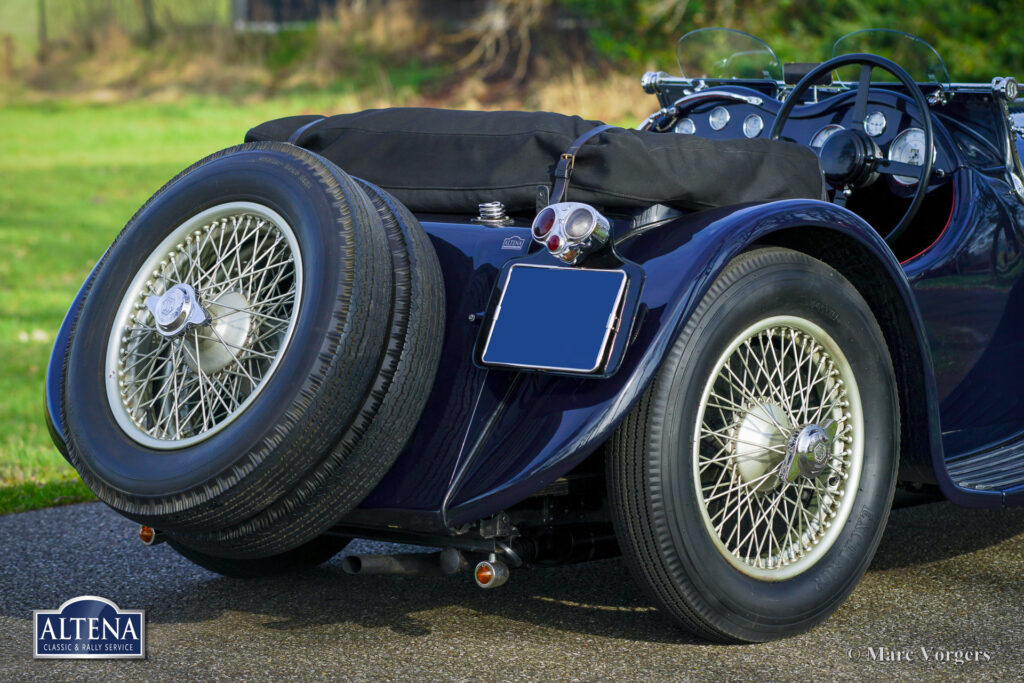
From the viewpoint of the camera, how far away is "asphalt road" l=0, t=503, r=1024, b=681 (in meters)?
2.82

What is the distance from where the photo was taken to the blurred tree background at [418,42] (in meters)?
19.8

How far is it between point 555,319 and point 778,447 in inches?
27.2

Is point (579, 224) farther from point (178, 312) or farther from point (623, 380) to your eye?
point (178, 312)

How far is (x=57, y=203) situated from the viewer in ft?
47.0

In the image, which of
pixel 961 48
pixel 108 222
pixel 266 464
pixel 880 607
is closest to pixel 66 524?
pixel 266 464

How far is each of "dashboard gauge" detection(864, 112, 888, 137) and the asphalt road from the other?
1.34 metres

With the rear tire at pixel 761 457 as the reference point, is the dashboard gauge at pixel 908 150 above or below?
above

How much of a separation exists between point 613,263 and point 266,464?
898 mm

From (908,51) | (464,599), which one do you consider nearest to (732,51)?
(908,51)

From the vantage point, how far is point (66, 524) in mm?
4289

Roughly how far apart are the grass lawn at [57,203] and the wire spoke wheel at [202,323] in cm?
180

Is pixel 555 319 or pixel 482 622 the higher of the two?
pixel 555 319

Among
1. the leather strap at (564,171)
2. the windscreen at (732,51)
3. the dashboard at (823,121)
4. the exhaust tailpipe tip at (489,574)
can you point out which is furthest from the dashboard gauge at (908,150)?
the exhaust tailpipe tip at (489,574)

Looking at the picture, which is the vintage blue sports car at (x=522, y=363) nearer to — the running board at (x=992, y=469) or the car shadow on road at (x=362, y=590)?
the running board at (x=992, y=469)
